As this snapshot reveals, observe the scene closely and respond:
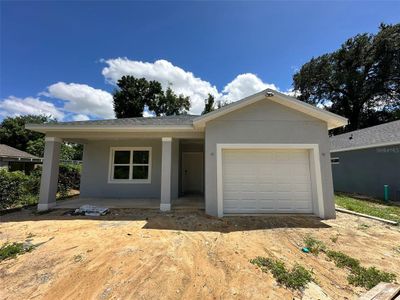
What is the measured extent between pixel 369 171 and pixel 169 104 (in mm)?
27172

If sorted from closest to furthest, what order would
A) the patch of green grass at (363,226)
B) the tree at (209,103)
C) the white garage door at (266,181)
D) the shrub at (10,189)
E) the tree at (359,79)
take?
the patch of green grass at (363,226) → the white garage door at (266,181) → the shrub at (10,189) → the tree at (359,79) → the tree at (209,103)

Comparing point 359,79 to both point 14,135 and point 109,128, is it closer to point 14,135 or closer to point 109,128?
point 109,128

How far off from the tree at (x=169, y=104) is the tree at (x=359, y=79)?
1783 cm

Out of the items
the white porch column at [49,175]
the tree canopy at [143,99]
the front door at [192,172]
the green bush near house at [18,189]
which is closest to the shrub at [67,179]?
the green bush near house at [18,189]

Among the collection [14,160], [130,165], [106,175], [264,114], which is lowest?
[106,175]

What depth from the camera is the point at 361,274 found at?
3373 mm

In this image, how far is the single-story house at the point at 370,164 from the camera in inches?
424

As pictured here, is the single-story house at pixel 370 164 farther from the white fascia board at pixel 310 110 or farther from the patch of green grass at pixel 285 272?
the patch of green grass at pixel 285 272

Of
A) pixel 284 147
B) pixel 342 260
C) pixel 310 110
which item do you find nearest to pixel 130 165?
pixel 284 147

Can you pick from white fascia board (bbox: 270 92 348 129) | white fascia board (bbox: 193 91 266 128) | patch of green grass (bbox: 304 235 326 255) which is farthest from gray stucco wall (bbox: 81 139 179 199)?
patch of green grass (bbox: 304 235 326 255)

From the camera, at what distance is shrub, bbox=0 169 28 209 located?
8602 millimetres

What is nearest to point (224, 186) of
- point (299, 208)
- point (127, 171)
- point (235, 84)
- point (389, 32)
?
point (299, 208)

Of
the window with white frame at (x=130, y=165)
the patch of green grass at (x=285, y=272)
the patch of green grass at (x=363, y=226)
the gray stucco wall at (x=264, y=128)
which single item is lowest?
the patch of green grass at (x=285, y=272)

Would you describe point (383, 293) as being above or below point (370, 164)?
below
